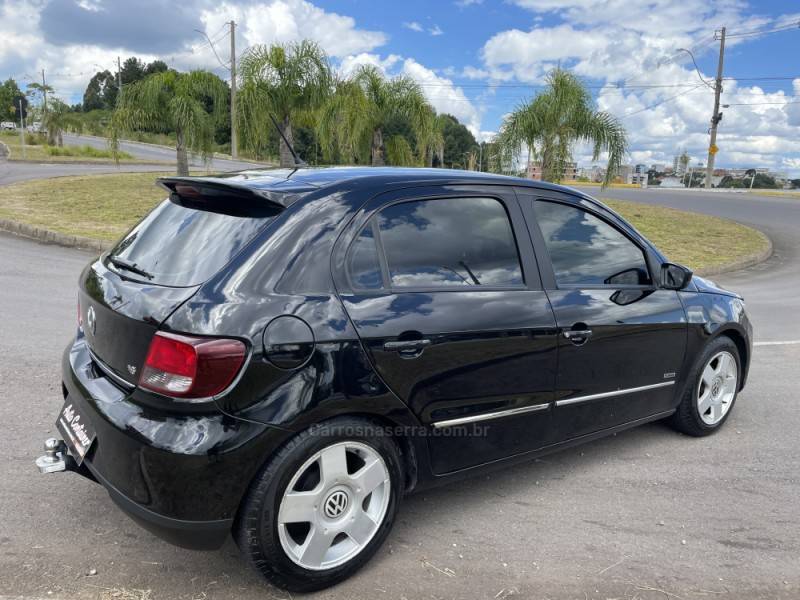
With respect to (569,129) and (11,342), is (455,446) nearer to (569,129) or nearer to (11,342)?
(11,342)

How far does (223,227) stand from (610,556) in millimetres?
2273

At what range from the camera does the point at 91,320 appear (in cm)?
293

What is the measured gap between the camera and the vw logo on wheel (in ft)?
8.64

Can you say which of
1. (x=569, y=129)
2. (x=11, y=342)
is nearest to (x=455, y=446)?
(x=11, y=342)

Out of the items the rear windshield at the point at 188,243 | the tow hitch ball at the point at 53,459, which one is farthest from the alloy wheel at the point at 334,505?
the tow hitch ball at the point at 53,459

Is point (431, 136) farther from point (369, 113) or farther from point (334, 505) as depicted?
point (334, 505)

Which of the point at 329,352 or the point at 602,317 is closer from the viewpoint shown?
the point at 329,352

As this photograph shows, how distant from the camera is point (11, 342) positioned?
17.8ft

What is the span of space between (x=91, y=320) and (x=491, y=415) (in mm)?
1873

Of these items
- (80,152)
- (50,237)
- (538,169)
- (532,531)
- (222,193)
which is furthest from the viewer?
(80,152)

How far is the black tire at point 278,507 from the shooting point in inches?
96.0

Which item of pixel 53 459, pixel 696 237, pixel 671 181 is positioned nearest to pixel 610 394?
pixel 53 459

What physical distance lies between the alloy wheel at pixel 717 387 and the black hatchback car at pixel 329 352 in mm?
911

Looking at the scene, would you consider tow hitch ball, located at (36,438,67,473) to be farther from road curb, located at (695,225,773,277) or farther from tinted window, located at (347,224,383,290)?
road curb, located at (695,225,773,277)
